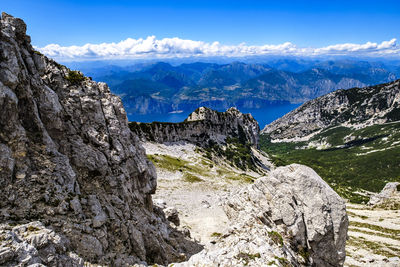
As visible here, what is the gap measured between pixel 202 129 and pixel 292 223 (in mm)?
113596

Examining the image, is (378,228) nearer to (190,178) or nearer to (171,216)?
(171,216)

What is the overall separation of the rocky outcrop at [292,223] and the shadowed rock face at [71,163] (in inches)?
286

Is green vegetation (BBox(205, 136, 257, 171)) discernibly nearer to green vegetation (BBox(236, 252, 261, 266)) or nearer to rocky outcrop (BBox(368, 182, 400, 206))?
rocky outcrop (BBox(368, 182, 400, 206))

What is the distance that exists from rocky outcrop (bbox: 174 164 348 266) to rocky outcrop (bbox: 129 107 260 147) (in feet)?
265

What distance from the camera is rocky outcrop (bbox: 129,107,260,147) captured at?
107 metres

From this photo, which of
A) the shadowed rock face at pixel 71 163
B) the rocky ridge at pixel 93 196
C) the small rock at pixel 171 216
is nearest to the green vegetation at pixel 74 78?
the shadowed rock face at pixel 71 163

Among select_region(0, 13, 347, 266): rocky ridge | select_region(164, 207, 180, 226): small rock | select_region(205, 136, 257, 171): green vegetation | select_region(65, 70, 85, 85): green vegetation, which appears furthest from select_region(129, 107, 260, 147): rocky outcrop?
select_region(0, 13, 347, 266): rocky ridge

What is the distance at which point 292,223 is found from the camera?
23000 mm

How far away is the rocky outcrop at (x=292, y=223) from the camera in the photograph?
58.8 feet

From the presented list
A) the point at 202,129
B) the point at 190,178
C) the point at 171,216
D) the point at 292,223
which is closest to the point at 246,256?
the point at 292,223

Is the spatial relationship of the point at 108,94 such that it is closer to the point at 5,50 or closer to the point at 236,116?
the point at 5,50

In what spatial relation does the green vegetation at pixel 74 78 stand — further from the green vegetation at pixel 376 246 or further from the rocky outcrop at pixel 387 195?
the rocky outcrop at pixel 387 195

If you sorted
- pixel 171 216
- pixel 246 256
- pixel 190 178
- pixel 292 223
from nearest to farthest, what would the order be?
pixel 246 256 → pixel 292 223 → pixel 171 216 → pixel 190 178

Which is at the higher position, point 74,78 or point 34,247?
point 74,78
